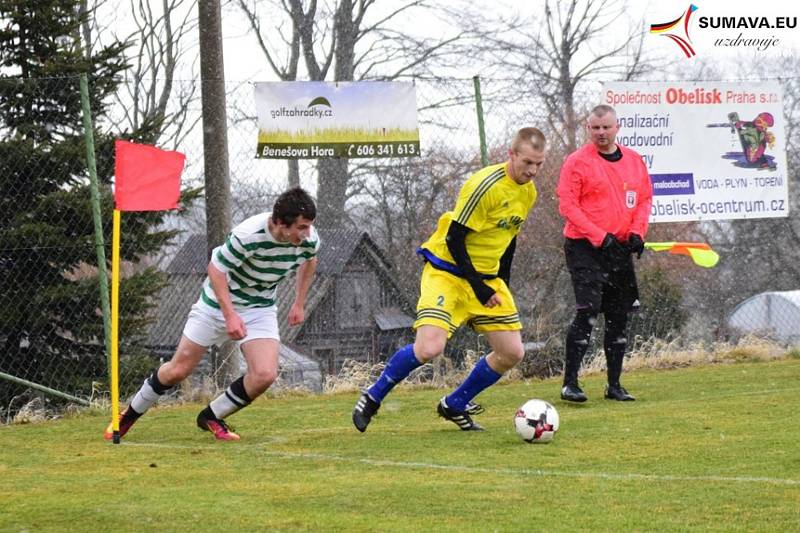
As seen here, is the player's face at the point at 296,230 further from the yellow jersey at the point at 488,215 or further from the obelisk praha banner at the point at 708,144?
the obelisk praha banner at the point at 708,144

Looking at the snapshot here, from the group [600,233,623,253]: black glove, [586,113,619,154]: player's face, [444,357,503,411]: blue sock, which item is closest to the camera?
[444,357,503,411]: blue sock

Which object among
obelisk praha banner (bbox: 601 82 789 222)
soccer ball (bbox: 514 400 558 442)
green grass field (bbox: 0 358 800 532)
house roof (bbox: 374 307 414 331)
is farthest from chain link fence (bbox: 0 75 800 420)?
soccer ball (bbox: 514 400 558 442)

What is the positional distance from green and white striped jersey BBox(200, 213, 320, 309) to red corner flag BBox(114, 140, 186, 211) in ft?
1.71

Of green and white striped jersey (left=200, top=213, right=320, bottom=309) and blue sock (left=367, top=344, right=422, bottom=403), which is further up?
green and white striped jersey (left=200, top=213, right=320, bottom=309)

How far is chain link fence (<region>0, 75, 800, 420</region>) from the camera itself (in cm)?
1098

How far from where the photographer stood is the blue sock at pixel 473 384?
8.03 metres

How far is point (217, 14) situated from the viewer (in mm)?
11961

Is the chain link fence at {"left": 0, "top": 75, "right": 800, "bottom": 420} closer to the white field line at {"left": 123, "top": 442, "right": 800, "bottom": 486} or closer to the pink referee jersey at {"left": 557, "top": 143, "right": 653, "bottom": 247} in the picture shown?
the pink referee jersey at {"left": 557, "top": 143, "right": 653, "bottom": 247}

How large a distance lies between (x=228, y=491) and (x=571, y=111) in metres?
10.7

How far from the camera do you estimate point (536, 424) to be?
722 centimetres

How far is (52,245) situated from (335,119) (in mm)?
2697

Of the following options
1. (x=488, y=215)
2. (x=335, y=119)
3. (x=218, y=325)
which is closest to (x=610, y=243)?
(x=488, y=215)

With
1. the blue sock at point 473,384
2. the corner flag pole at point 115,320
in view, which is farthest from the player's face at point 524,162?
the corner flag pole at point 115,320

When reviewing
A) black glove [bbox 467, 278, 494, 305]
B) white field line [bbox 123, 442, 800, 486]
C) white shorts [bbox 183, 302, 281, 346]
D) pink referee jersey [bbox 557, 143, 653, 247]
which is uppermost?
pink referee jersey [bbox 557, 143, 653, 247]
